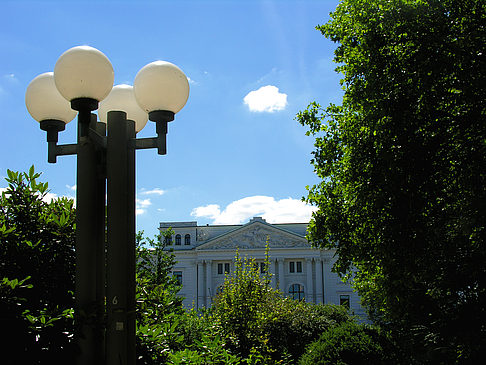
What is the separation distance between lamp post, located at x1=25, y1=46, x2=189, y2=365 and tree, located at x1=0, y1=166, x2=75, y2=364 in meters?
0.25

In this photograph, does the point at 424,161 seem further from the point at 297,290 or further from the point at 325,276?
the point at 297,290

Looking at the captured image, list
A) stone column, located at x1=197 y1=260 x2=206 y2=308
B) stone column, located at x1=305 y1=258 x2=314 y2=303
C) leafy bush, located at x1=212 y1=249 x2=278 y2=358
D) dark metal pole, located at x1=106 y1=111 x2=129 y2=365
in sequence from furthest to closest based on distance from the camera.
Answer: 1. stone column, located at x1=197 y1=260 x2=206 y2=308
2. stone column, located at x1=305 y1=258 x2=314 y2=303
3. leafy bush, located at x1=212 y1=249 x2=278 y2=358
4. dark metal pole, located at x1=106 y1=111 x2=129 y2=365

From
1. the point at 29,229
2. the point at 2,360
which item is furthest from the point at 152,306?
the point at 2,360

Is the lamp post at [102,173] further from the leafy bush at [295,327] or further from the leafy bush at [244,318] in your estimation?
the leafy bush at [295,327]

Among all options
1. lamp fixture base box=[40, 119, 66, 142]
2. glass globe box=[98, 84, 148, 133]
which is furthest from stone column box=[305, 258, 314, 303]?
lamp fixture base box=[40, 119, 66, 142]

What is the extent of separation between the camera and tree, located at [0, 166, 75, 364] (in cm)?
305

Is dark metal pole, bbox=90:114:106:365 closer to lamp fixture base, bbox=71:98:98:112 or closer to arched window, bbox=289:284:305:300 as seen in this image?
lamp fixture base, bbox=71:98:98:112

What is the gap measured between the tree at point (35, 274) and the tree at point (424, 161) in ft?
27.0

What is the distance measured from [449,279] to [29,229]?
9.21m

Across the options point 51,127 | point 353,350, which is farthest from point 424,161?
point 51,127

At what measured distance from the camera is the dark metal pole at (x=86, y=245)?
300 centimetres

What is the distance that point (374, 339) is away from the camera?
12.0m

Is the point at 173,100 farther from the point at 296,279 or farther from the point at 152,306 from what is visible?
the point at 296,279

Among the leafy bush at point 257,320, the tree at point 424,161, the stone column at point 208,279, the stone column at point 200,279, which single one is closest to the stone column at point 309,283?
the stone column at point 208,279
